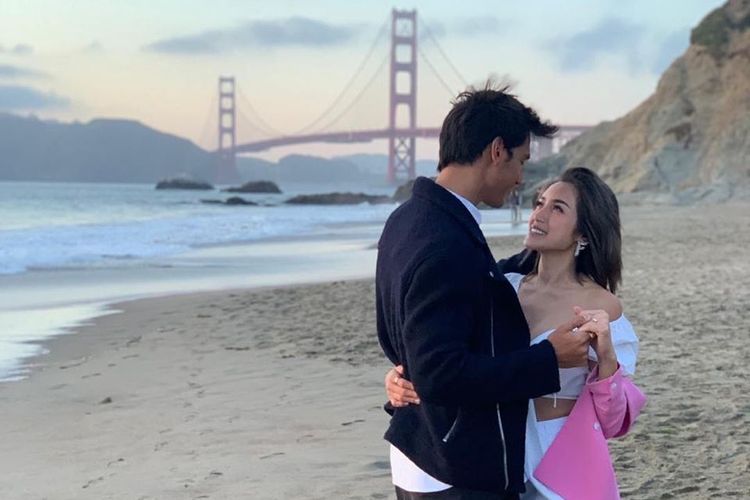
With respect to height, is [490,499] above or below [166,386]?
above

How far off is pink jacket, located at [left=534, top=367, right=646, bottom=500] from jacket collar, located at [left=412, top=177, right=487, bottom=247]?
30cm

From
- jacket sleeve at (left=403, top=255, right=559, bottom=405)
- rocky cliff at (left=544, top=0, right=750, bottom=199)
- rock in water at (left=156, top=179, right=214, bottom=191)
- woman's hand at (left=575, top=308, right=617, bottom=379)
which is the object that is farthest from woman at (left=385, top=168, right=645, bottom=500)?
rock in water at (left=156, top=179, right=214, bottom=191)

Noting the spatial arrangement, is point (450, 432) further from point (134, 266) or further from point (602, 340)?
point (134, 266)

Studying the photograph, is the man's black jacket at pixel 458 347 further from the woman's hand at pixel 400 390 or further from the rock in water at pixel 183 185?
the rock in water at pixel 183 185

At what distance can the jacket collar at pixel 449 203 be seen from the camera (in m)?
1.54

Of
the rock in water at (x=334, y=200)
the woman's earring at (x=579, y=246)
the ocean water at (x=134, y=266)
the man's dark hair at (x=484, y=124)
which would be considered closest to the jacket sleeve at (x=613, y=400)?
the woman's earring at (x=579, y=246)

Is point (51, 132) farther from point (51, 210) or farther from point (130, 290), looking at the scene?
point (130, 290)

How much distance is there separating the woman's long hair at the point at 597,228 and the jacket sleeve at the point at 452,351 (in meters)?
0.32

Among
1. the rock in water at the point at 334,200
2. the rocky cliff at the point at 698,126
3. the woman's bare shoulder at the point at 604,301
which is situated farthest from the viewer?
the rock in water at the point at 334,200

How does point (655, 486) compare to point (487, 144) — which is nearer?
point (487, 144)

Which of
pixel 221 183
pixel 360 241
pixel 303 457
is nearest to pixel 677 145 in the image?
pixel 360 241

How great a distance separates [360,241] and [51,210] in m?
24.7

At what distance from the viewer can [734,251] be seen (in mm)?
11508

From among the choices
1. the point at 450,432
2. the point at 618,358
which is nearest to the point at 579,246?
the point at 618,358
